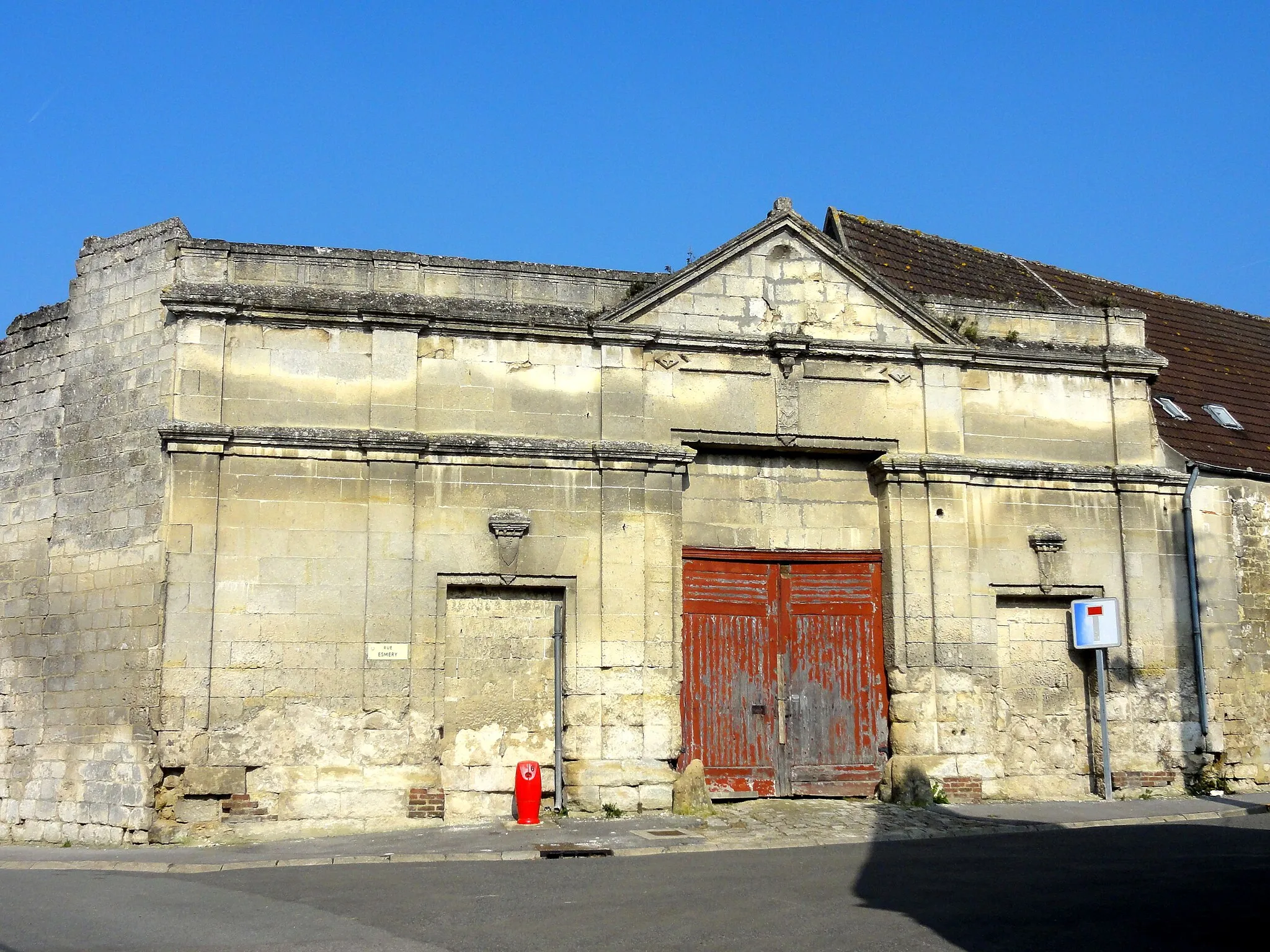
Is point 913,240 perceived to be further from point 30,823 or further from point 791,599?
point 30,823

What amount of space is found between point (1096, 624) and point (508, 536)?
649cm

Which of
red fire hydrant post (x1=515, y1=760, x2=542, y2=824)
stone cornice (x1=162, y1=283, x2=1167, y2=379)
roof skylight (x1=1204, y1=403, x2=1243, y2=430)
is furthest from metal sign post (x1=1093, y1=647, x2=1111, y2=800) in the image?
red fire hydrant post (x1=515, y1=760, x2=542, y2=824)

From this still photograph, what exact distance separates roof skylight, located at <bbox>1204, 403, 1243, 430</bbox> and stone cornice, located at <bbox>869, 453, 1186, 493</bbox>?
2.64 metres

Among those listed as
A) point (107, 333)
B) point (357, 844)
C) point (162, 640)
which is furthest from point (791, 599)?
point (107, 333)

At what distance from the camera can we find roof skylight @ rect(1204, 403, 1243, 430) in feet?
55.1

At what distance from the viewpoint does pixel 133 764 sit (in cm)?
A: 1167

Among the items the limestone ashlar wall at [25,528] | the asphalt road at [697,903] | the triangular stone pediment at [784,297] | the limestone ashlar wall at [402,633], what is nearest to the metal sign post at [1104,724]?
the asphalt road at [697,903]

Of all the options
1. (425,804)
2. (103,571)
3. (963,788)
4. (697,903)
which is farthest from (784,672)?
(103,571)

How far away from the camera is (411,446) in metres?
12.6

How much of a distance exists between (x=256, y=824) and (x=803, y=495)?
259 inches

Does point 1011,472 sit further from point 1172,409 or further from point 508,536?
point 508,536

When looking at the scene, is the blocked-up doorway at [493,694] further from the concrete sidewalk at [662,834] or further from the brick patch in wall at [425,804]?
the concrete sidewalk at [662,834]

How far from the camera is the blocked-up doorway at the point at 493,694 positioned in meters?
12.5

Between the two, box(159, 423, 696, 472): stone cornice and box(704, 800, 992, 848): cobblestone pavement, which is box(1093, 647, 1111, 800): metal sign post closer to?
box(704, 800, 992, 848): cobblestone pavement
